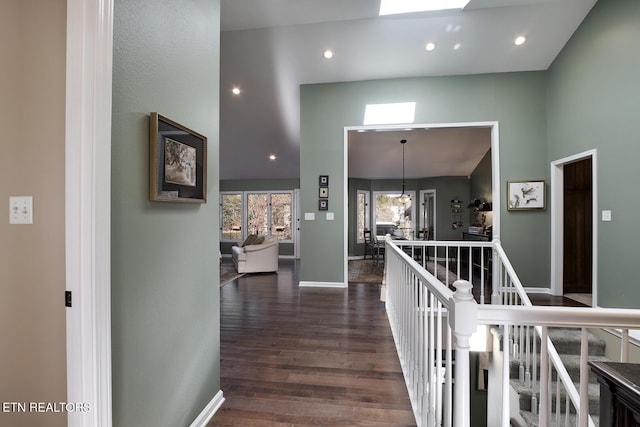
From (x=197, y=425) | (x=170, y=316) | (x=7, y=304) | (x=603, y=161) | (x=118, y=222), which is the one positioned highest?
(x=603, y=161)

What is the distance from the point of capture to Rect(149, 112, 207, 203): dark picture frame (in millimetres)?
1251

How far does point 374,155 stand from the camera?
7.50m

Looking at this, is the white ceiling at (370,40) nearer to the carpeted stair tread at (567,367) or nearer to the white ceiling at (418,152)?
the white ceiling at (418,152)

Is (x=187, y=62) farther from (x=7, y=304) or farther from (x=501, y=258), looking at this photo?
(x=501, y=258)

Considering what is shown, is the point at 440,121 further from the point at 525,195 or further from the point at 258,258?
the point at 258,258

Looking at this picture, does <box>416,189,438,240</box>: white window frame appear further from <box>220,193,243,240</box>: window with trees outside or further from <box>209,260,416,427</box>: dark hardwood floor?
<box>220,193,243,240</box>: window with trees outside

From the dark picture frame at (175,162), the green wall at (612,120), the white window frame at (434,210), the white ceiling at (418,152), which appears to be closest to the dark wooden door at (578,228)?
the green wall at (612,120)

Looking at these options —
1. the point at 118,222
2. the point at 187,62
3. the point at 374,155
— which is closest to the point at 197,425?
the point at 118,222

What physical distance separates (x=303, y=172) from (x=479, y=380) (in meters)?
4.54

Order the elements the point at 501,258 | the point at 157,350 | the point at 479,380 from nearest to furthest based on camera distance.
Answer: the point at 157,350, the point at 501,258, the point at 479,380

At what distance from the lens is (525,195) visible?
4301 mm

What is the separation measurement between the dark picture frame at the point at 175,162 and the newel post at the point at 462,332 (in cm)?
129

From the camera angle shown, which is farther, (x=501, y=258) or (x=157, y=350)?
(x=501, y=258)

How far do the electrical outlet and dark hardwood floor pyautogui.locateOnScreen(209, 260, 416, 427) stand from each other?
4.67ft
